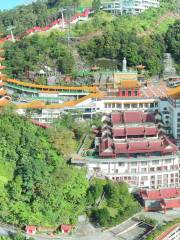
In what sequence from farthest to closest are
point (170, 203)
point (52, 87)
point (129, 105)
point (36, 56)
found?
point (36, 56) < point (52, 87) < point (129, 105) < point (170, 203)

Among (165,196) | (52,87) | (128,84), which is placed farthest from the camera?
(52,87)

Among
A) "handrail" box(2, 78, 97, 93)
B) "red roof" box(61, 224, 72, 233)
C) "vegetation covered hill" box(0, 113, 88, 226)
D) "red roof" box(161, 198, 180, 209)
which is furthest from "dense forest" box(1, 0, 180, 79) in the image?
"red roof" box(61, 224, 72, 233)

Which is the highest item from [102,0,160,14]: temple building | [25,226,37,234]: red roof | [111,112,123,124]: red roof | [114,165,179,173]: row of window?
[102,0,160,14]: temple building

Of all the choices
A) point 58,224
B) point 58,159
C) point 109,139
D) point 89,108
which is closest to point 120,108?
point 89,108

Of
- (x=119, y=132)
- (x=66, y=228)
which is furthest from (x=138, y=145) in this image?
(x=66, y=228)

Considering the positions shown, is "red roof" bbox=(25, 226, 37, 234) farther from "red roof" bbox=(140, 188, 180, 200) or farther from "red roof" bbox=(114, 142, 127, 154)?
"red roof" bbox=(114, 142, 127, 154)

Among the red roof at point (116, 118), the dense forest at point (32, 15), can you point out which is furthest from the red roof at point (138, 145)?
the dense forest at point (32, 15)

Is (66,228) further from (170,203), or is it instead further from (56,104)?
(56,104)

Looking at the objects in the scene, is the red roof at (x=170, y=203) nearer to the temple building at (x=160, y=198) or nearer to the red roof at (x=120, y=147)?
the temple building at (x=160, y=198)
